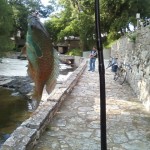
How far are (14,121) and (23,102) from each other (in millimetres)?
3621

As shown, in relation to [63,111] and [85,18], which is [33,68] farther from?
[85,18]

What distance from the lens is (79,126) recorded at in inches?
294

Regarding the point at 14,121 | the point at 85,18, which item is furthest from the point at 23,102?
the point at 85,18

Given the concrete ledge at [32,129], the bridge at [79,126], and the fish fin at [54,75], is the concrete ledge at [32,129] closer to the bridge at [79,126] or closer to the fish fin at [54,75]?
the bridge at [79,126]

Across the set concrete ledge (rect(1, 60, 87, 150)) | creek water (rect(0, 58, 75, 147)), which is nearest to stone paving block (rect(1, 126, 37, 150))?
concrete ledge (rect(1, 60, 87, 150))

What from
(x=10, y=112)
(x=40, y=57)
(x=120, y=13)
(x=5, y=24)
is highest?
(x=120, y=13)

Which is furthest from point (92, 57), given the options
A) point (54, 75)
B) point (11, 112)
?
point (54, 75)

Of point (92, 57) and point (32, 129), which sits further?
→ point (92, 57)

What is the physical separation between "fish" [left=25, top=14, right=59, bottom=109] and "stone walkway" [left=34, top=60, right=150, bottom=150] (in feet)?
14.7

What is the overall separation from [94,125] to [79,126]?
1.28 feet

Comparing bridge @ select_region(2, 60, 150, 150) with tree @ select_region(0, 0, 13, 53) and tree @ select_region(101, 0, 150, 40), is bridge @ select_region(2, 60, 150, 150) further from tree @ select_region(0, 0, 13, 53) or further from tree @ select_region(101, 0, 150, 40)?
tree @ select_region(101, 0, 150, 40)

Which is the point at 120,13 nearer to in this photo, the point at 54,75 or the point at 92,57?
the point at 92,57

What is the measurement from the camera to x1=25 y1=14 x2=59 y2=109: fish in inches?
66.4

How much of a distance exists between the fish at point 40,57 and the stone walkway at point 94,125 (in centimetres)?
447
